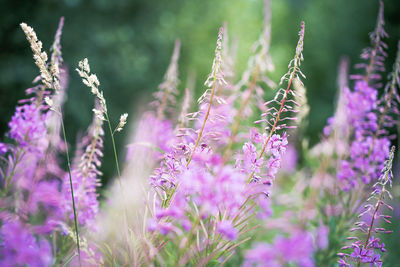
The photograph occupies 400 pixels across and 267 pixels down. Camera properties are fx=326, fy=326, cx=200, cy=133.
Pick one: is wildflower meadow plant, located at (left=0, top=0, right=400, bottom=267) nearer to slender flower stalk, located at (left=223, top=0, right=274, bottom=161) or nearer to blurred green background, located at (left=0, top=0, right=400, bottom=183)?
slender flower stalk, located at (left=223, top=0, right=274, bottom=161)

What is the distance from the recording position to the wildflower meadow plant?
46.6 inches

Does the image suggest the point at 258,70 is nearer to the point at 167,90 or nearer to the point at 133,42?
the point at 167,90

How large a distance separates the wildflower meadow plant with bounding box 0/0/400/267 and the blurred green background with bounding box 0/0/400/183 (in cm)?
159

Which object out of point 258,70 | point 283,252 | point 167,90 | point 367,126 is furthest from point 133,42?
point 283,252

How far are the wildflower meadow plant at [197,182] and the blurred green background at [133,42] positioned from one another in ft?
5.21

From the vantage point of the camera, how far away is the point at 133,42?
336 inches

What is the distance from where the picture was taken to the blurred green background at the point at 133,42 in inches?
267

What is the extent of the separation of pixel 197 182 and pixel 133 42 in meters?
8.12

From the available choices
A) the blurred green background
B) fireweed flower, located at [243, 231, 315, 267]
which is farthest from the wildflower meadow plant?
the blurred green background

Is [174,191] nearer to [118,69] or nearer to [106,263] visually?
[106,263]

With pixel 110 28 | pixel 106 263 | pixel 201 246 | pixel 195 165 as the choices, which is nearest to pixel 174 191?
pixel 195 165

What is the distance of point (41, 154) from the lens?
2.18m

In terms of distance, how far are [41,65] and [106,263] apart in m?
1.01

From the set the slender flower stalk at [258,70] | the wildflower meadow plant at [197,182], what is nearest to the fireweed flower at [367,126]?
the wildflower meadow plant at [197,182]
